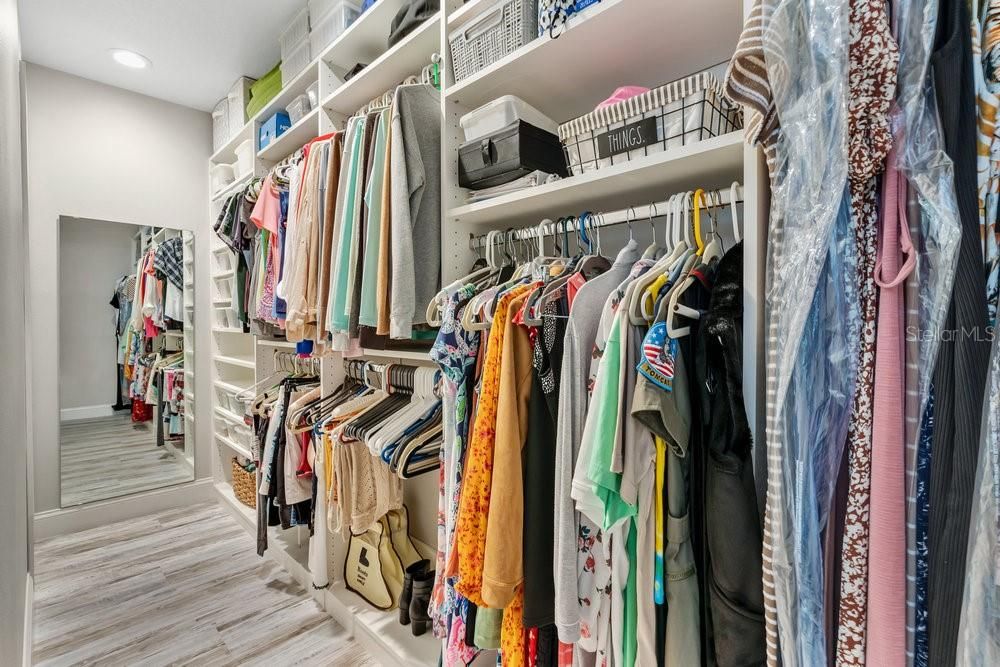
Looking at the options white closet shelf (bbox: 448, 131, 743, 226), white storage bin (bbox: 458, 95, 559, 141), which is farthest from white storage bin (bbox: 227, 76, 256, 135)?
white closet shelf (bbox: 448, 131, 743, 226)

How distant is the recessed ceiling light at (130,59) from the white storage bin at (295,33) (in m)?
0.86

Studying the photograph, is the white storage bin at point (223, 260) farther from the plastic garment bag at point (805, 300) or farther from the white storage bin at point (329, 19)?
the plastic garment bag at point (805, 300)

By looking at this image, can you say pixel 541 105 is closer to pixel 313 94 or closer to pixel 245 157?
pixel 313 94

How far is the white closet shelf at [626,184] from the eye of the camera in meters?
0.86

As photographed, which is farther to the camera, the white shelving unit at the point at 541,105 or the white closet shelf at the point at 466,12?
the white closet shelf at the point at 466,12

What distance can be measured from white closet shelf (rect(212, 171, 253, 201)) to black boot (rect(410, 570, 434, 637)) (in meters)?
2.33

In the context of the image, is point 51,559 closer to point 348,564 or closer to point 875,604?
point 348,564

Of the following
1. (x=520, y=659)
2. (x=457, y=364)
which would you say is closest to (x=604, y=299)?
(x=457, y=364)

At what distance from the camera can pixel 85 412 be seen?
111 inches

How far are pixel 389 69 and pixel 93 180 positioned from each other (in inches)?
93.2

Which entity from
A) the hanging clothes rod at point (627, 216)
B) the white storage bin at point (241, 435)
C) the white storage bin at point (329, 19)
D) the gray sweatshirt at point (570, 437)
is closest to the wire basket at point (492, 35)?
the hanging clothes rod at point (627, 216)

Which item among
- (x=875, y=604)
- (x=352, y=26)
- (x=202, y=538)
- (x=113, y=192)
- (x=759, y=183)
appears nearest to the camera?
(x=875, y=604)

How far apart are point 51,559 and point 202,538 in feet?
2.22

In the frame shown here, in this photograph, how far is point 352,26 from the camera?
1.75 meters
